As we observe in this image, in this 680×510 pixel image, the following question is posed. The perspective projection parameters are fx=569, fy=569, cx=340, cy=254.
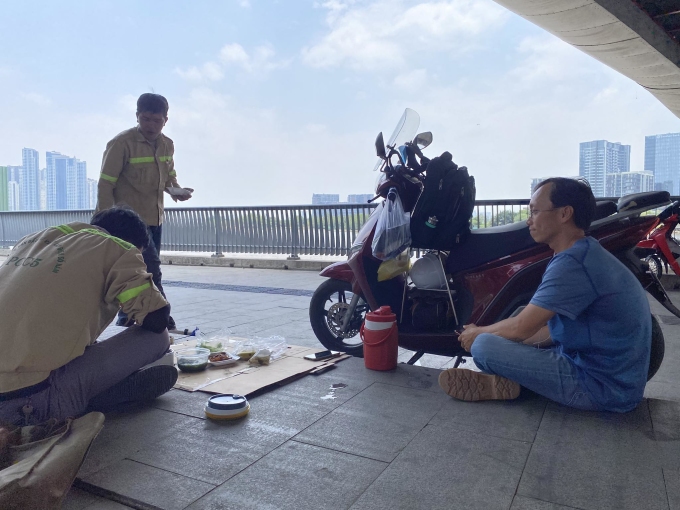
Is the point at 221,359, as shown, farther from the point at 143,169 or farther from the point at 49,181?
the point at 49,181

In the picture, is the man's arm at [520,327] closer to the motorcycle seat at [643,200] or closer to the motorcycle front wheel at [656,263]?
the motorcycle seat at [643,200]

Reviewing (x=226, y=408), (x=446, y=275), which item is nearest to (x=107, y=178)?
(x=226, y=408)

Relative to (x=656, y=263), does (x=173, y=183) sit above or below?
above

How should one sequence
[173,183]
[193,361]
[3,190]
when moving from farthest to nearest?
[3,190] → [173,183] → [193,361]

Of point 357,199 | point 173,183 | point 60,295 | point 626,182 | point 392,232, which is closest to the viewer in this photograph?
point 60,295

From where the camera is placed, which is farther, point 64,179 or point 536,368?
point 64,179

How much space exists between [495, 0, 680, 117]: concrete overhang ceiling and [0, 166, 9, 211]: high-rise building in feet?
51.5

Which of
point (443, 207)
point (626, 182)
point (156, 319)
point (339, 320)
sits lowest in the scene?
point (339, 320)

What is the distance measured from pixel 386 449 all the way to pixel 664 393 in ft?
6.18

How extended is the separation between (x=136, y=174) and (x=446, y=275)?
2680 millimetres

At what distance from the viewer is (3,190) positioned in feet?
64.8

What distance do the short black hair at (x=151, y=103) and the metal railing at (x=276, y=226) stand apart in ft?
19.4

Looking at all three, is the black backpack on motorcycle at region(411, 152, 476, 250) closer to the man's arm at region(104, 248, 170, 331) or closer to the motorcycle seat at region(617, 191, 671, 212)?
the motorcycle seat at region(617, 191, 671, 212)

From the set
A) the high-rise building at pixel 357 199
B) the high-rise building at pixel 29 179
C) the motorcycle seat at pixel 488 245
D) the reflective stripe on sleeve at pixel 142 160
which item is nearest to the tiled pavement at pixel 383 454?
the motorcycle seat at pixel 488 245
